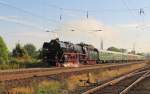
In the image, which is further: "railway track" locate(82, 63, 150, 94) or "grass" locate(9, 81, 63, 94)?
"railway track" locate(82, 63, 150, 94)

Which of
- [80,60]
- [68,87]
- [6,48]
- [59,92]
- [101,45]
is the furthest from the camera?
[101,45]

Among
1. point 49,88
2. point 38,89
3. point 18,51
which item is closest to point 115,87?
point 49,88

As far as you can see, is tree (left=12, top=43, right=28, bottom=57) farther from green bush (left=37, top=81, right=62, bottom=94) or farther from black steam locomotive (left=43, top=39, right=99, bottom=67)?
green bush (left=37, top=81, right=62, bottom=94)

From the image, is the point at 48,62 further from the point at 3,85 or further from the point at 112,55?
the point at 112,55

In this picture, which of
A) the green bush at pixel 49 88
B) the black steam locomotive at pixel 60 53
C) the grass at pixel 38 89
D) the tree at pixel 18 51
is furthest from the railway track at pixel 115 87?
the tree at pixel 18 51

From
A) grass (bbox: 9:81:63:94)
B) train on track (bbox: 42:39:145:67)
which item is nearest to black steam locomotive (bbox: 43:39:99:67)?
train on track (bbox: 42:39:145:67)

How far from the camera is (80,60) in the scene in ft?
175

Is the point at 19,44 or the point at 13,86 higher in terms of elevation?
the point at 19,44

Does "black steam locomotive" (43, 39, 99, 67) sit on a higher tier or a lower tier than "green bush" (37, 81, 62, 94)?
higher

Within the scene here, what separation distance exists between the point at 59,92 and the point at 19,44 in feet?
199

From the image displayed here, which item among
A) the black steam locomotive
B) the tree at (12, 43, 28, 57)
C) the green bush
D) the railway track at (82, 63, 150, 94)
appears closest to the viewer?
the railway track at (82, 63, 150, 94)

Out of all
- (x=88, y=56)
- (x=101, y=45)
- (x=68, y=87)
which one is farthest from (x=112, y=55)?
(x=68, y=87)

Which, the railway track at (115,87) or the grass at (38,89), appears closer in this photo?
the grass at (38,89)

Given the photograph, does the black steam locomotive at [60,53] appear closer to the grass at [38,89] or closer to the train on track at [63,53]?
the train on track at [63,53]
